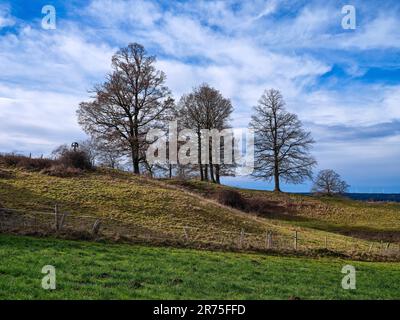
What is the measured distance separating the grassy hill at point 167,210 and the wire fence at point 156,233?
115 millimetres

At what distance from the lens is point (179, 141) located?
57344 millimetres

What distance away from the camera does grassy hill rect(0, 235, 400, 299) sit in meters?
11.2

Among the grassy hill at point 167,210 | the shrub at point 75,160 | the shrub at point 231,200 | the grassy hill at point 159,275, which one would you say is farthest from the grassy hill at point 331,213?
the grassy hill at point 159,275

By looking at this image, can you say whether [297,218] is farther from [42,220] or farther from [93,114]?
[42,220]

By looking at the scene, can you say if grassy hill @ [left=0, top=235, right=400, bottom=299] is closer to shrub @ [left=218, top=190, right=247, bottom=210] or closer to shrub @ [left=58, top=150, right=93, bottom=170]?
shrub @ [left=218, top=190, right=247, bottom=210]

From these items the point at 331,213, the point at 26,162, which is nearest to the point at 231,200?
the point at 331,213

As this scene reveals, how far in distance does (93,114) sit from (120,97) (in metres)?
3.77

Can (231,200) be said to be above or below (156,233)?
above

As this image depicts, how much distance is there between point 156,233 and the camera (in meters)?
27.0

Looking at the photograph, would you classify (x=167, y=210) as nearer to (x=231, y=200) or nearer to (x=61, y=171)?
(x=231, y=200)

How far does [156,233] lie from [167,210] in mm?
8310

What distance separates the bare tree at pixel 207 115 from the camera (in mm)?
60781

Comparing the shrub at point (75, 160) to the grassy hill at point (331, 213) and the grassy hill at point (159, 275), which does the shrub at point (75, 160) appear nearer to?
the grassy hill at point (331, 213)
